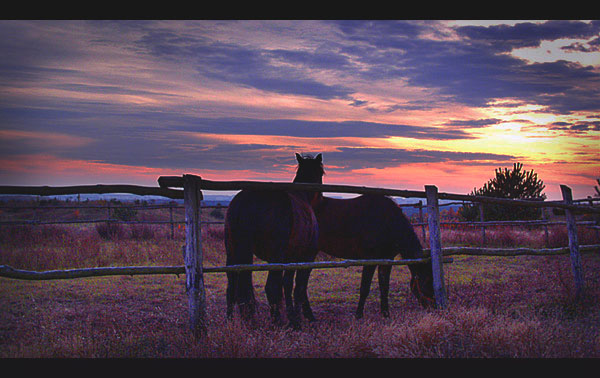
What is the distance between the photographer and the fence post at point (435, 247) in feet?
19.7

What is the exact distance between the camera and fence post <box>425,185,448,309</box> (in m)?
6.01

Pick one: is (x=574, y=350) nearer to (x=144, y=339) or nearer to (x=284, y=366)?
(x=284, y=366)

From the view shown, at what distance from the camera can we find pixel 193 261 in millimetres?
4547

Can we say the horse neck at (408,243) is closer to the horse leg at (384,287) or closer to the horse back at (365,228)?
the horse back at (365,228)

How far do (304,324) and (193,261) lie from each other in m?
2.03

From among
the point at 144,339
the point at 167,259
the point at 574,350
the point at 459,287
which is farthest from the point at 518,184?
the point at 144,339

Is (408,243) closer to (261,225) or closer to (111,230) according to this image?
(261,225)

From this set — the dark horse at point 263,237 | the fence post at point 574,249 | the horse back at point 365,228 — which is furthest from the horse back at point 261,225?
the fence post at point 574,249

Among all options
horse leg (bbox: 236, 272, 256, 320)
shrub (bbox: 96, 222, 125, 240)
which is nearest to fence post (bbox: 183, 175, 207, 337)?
horse leg (bbox: 236, 272, 256, 320)

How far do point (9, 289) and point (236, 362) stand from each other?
7194 millimetres

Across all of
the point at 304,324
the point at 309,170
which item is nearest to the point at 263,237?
the point at 304,324

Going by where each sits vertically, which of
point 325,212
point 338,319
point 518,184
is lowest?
point 338,319

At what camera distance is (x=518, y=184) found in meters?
24.8

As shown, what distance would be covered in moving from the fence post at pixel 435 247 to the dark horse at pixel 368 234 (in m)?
0.29
